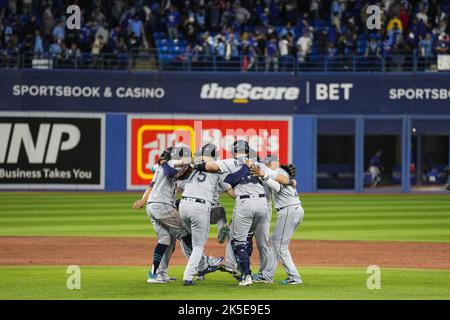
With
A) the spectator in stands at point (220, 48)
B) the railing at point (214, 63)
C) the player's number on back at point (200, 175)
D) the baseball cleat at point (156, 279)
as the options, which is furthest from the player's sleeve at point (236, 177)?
the spectator in stands at point (220, 48)

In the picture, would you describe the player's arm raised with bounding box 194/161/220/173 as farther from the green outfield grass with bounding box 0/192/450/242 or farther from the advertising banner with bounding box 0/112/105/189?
the advertising banner with bounding box 0/112/105/189

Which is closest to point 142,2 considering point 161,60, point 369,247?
point 161,60

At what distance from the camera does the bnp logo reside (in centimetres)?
3406

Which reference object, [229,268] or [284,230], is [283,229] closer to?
[284,230]

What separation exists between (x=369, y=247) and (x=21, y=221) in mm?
8907

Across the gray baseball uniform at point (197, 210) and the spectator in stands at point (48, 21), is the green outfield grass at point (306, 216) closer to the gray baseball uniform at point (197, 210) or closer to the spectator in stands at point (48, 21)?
the spectator in stands at point (48, 21)

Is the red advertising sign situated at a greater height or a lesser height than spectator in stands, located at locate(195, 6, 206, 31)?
lesser

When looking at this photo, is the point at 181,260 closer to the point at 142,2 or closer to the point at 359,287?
the point at 359,287

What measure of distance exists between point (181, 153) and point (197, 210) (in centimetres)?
91

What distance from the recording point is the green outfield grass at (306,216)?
2209 centimetres

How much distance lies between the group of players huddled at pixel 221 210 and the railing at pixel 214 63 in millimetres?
21020

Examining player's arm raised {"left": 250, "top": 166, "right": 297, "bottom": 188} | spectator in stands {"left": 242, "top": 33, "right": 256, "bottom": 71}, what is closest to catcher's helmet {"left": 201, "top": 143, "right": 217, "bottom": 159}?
player's arm raised {"left": 250, "top": 166, "right": 297, "bottom": 188}

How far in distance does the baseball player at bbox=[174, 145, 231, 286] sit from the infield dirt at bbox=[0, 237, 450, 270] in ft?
11.8

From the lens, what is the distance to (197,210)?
43.2ft
